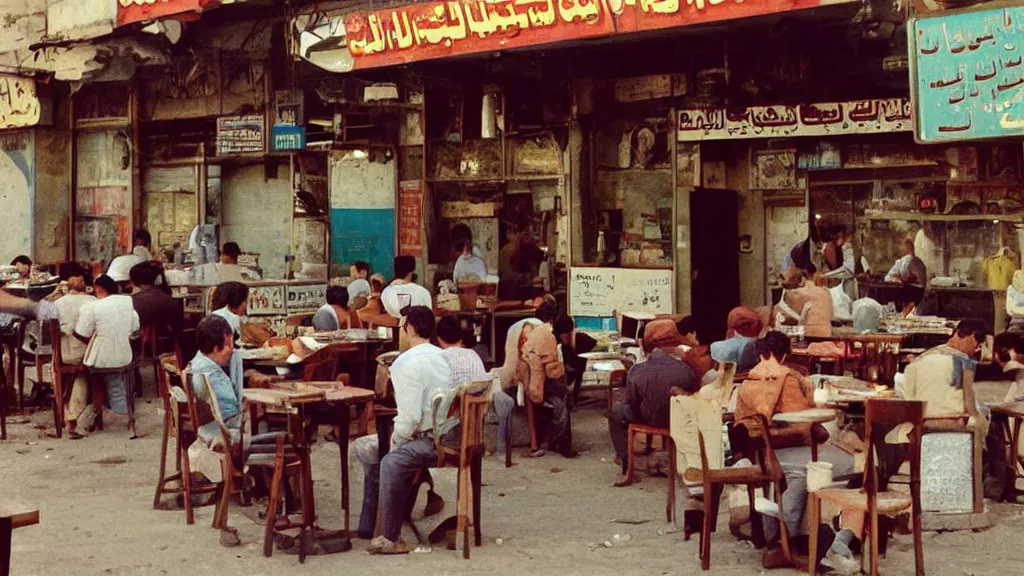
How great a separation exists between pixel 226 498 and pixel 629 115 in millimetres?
10138

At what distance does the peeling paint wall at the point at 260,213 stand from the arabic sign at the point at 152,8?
334cm

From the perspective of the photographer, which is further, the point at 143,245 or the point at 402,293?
the point at 143,245

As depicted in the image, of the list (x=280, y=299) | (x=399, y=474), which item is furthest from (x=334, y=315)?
(x=399, y=474)

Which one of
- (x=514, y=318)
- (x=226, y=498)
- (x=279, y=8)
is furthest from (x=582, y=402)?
(x=279, y=8)

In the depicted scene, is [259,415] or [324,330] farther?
[324,330]

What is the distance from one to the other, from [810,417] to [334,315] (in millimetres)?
6349

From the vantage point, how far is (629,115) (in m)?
17.4

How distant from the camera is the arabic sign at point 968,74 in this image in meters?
11.2

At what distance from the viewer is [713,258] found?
1773 centimetres

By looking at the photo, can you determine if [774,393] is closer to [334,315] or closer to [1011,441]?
[1011,441]

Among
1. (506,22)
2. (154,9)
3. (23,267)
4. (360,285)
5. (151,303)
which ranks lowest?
(151,303)

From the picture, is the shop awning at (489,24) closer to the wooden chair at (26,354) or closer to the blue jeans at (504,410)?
the blue jeans at (504,410)

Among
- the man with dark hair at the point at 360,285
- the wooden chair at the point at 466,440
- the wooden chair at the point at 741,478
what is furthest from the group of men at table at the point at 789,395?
the man with dark hair at the point at 360,285

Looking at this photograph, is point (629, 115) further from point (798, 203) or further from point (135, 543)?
point (135, 543)
